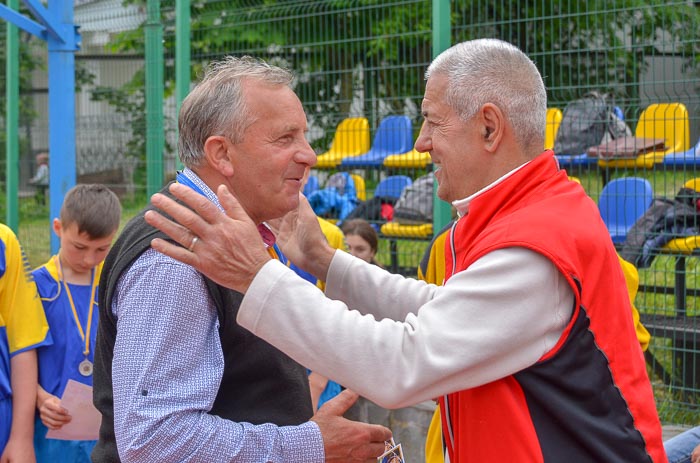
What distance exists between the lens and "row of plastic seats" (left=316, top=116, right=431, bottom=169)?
20.5ft

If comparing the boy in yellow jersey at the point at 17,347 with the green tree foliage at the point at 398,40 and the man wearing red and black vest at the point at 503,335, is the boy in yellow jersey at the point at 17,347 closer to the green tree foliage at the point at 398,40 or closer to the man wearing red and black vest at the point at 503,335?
the man wearing red and black vest at the point at 503,335

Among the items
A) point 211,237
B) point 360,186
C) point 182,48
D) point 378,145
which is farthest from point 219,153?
point 182,48

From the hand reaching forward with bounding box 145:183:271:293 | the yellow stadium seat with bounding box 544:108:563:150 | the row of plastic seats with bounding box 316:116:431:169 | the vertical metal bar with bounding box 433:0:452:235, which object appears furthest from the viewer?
the row of plastic seats with bounding box 316:116:431:169

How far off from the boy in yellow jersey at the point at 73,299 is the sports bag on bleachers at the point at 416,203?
8.73ft

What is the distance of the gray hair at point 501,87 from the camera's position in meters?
2.18

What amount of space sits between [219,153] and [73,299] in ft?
6.24

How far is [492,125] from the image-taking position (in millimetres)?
2184

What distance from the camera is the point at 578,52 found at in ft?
17.9

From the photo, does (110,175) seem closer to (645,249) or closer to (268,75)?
(645,249)

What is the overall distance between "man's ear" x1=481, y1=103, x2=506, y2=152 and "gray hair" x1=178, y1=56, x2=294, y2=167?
526 mm

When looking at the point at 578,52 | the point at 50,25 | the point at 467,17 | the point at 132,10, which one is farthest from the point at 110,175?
the point at 578,52

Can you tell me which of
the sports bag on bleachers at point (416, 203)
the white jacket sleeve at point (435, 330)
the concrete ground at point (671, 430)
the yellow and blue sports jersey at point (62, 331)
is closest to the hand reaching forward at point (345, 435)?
the white jacket sleeve at point (435, 330)

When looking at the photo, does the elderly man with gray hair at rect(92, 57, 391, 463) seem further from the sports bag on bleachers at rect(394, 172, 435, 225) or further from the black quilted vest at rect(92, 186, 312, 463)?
the sports bag on bleachers at rect(394, 172, 435, 225)

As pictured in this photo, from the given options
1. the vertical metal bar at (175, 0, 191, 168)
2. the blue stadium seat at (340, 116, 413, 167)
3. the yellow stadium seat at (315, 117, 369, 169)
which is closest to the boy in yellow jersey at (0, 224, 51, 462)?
the yellow stadium seat at (315, 117, 369, 169)
